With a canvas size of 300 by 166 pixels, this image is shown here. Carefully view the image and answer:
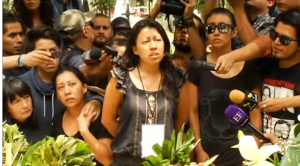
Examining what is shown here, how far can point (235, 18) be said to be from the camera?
180 cm

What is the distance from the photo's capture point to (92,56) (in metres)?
1.82

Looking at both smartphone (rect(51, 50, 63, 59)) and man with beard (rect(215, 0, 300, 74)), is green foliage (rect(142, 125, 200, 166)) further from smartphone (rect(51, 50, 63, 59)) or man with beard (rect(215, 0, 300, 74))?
smartphone (rect(51, 50, 63, 59))

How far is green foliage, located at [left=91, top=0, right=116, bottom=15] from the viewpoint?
2.09m

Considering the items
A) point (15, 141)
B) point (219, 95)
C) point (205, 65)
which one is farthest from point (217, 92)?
point (15, 141)

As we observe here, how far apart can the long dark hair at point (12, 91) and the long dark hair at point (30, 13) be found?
0.30m

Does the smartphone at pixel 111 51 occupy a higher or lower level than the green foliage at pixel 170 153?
higher

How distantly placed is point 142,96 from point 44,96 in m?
0.41

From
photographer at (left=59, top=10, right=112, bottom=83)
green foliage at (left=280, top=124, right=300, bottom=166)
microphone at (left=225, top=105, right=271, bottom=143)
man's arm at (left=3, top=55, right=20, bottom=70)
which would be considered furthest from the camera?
photographer at (left=59, top=10, right=112, bottom=83)

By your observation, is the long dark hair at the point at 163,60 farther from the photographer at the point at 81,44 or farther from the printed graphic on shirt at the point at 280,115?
the printed graphic on shirt at the point at 280,115

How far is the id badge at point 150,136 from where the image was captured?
162 cm

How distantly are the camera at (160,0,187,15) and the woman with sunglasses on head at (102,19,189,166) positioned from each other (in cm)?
25

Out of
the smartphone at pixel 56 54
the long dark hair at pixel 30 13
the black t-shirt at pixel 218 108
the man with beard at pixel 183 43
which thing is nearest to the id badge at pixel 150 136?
the black t-shirt at pixel 218 108

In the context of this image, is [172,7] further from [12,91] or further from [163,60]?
[12,91]

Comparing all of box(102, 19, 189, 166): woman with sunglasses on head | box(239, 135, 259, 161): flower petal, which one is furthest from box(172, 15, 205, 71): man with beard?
box(239, 135, 259, 161): flower petal
